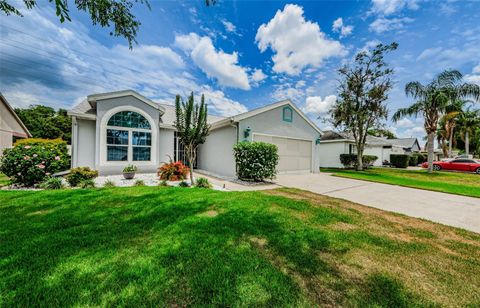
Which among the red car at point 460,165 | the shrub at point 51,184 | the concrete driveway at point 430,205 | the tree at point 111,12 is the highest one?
the tree at point 111,12

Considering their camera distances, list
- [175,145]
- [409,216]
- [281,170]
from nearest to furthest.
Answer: [409,216] < [281,170] < [175,145]

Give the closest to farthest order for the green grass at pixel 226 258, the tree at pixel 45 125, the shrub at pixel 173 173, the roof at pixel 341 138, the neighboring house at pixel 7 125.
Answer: the green grass at pixel 226 258, the shrub at pixel 173 173, the neighboring house at pixel 7 125, the roof at pixel 341 138, the tree at pixel 45 125

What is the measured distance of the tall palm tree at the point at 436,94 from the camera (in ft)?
49.8

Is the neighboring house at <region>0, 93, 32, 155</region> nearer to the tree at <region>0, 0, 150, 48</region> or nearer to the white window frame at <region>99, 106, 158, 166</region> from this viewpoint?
the white window frame at <region>99, 106, 158, 166</region>

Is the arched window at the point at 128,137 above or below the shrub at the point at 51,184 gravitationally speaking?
above

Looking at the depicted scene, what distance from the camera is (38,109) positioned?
3089cm

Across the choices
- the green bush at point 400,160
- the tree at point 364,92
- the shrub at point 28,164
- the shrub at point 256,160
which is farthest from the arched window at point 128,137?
the green bush at point 400,160

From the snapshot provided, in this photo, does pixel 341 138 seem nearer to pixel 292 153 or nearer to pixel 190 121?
pixel 292 153

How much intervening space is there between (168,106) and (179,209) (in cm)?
1437

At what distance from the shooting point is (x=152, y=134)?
424 inches

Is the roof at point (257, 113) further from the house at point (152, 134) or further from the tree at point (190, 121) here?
the tree at point (190, 121)

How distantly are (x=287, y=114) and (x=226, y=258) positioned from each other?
1138 centimetres

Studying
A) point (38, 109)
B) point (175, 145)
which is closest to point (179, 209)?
point (175, 145)

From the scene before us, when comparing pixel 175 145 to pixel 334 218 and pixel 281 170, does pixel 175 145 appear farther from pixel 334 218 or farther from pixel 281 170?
pixel 334 218
